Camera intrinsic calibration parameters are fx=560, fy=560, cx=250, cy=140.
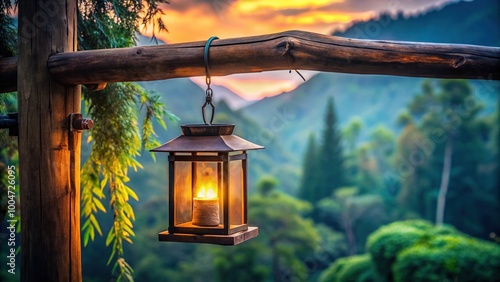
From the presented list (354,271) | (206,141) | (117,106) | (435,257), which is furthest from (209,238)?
(354,271)

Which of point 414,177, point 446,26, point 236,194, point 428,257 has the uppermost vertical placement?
point 446,26

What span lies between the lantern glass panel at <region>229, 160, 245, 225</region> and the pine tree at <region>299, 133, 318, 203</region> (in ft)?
55.1

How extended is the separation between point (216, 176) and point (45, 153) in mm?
673

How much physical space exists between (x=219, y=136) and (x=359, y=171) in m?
18.4

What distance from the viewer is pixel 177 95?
A: 58.3 feet

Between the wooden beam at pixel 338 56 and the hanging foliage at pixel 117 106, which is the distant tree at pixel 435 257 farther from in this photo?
the wooden beam at pixel 338 56

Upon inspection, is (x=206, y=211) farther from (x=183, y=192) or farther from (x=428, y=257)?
(x=428, y=257)

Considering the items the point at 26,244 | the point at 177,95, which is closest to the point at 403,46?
the point at 26,244

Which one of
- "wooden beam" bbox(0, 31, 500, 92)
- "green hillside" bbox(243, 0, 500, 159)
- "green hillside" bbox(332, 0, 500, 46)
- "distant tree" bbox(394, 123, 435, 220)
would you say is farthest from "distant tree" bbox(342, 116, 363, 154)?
"wooden beam" bbox(0, 31, 500, 92)

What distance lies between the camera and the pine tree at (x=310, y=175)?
18703mm

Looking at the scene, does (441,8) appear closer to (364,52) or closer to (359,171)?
(359,171)

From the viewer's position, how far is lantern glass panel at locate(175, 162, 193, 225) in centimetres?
197

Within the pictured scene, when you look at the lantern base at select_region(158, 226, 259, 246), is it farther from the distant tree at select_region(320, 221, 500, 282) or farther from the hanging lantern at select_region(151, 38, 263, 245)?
the distant tree at select_region(320, 221, 500, 282)

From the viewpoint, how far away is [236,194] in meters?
2.01
